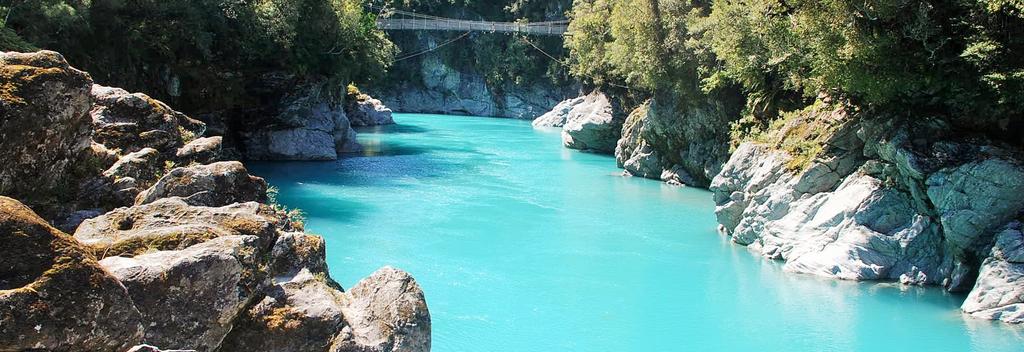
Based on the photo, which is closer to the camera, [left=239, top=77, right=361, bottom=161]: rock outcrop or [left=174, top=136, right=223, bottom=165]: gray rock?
[left=174, top=136, right=223, bottom=165]: gray rock

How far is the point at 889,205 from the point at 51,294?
1714 centimetres

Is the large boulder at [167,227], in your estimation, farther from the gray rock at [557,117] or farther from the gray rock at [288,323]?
the gray rock at [557,117]

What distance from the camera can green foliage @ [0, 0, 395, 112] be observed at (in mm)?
27766

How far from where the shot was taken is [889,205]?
18109 millimetres

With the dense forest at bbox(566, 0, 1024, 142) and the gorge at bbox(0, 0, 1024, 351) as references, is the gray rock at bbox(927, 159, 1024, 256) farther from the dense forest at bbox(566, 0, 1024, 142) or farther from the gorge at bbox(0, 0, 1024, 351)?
the dense forest at bbox(566, 0, 1024, 142)

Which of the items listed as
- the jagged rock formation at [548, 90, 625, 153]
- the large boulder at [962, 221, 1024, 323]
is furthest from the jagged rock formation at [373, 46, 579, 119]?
the large boulder at [962, 221, 1024, 323]

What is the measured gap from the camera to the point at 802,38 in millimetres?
19969

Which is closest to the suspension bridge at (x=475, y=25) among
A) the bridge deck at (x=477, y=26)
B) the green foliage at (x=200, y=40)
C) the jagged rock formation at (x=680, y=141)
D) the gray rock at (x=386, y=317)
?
the bridge deck at (x=477, y=26)

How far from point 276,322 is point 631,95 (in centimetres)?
3698

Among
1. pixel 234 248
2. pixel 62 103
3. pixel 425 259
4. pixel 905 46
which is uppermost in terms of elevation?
pixel 905 46

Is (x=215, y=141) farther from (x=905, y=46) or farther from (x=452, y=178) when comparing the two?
(x=452, y=178)

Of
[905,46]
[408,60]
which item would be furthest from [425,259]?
[408,60]

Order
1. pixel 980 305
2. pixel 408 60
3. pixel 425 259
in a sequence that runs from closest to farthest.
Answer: pixel 980 305, pixel 425 259, pixel 408 60

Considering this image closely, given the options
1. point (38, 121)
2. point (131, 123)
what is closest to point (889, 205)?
point (131, 123)
